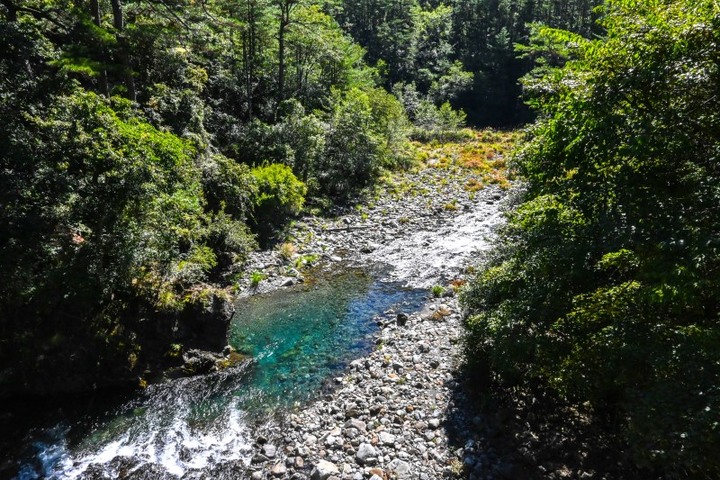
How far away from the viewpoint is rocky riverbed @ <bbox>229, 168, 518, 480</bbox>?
29.8 feet

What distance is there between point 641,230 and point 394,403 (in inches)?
309

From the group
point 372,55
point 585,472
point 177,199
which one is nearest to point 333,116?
point 177,199

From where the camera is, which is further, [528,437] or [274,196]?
[274,196]

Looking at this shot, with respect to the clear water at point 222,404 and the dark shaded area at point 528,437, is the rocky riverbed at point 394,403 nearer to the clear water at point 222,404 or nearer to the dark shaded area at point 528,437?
the dark shaded area at point 528,437

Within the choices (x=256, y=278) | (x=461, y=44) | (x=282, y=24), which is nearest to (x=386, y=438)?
(x=256, y=278)

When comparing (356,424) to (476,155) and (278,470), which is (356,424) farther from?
(476,155)

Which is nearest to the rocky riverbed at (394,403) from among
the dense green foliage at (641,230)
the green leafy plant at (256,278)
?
the green leafy plant at (256,278)

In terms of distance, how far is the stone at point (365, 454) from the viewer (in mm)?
9189

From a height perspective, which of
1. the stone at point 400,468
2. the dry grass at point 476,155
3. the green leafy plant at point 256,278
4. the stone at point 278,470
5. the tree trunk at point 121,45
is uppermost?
the tree trunk at point 121,45

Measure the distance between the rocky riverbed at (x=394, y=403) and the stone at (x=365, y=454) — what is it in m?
0.02

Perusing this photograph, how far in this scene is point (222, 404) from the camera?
462 inches

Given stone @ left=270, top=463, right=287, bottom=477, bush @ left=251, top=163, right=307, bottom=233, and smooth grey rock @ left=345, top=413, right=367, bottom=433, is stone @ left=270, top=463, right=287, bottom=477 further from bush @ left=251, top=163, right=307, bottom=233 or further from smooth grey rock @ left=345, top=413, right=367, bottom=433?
bush @ left=251, top=163, right=307, bottom=233

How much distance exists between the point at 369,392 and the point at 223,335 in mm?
5619

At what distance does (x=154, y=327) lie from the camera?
1269cm
